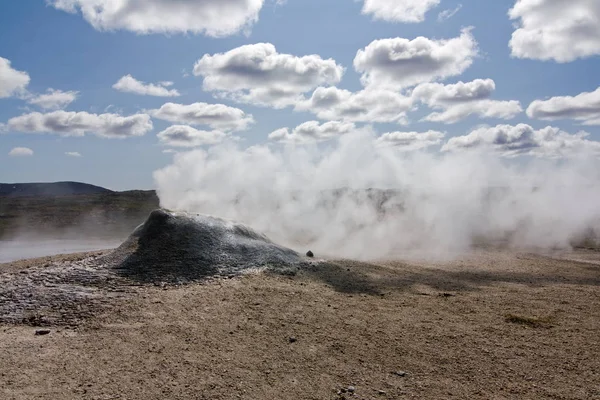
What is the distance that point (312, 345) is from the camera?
8.13 m

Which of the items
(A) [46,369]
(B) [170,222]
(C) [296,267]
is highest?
(B) [170,222]

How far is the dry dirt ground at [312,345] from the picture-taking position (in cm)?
655

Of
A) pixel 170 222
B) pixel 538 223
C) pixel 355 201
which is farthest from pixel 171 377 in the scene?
pixel 538 223

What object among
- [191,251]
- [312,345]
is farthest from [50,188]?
[312,345]

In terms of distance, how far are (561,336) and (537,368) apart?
1.99 meters

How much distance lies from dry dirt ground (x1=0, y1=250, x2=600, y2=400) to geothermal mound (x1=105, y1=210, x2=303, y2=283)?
85 cm

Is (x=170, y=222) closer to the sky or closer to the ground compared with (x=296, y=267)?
closer to the sky

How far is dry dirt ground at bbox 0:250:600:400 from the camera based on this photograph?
655 centimetres

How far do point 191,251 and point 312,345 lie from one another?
236 inches

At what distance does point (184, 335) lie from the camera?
8.37m

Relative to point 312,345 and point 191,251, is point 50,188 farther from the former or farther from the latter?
point 312,345

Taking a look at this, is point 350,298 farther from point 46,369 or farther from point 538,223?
point 538,223

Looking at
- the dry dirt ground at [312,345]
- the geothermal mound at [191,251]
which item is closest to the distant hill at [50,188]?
the geothermal mound at [191,251]

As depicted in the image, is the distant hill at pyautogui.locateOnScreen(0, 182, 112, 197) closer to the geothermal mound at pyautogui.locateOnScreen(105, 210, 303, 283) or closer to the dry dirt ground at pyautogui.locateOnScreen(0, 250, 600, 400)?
the geothermal mound at pyautogui.locateOnScreen(105, 210, 303, 283)
